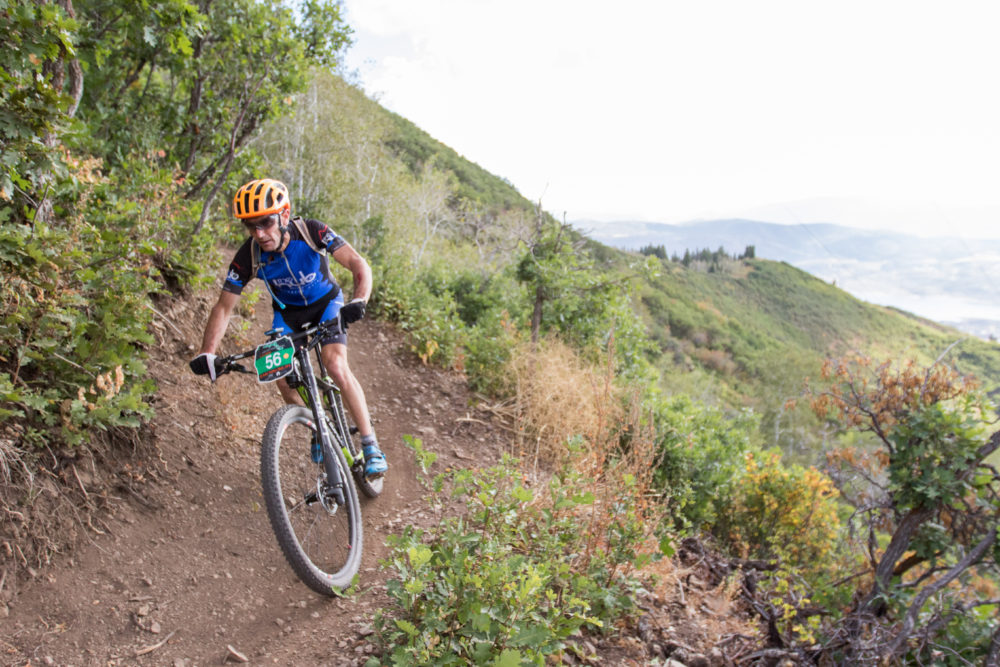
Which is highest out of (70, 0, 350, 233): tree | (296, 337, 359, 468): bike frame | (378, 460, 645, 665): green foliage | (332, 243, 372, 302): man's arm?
(70, 0, 350, 233): tree

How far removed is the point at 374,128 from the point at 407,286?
31.7 meters

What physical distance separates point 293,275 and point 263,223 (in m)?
0.44

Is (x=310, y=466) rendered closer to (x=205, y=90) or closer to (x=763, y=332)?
(x=205, y=90)

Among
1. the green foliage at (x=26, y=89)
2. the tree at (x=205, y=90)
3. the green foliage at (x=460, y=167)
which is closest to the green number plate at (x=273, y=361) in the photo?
the green foliage at (x=26, y=89)

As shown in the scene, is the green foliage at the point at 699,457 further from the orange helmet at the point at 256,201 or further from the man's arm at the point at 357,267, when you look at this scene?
the orange helmet at the point at 256,201

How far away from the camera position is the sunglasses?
343cm

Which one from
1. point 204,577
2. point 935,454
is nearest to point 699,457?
point 935,454

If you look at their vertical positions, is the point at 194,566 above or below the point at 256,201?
below

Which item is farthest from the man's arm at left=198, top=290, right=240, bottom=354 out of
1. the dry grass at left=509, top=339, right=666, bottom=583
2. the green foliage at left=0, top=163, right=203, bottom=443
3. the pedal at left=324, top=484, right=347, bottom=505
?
the dry grass at left=509, top=339, right=666, bottom=583

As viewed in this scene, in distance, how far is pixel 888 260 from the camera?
314 ft

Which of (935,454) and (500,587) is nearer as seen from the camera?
(500,587)

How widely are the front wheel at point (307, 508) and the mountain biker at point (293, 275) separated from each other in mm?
417

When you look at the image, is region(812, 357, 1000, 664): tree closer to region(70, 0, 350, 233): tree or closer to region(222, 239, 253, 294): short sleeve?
region(222, 239, 253, 294): short sleeve

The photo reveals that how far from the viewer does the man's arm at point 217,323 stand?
3.24 m
